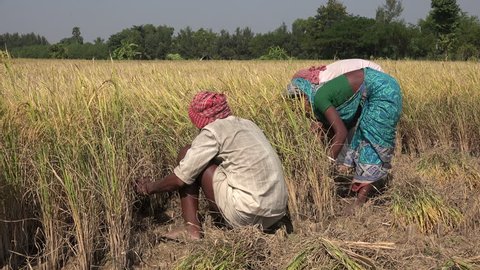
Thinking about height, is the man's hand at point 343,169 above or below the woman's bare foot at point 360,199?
above

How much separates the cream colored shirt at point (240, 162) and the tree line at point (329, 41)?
1370 centimetres

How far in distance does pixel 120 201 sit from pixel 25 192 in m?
0.47

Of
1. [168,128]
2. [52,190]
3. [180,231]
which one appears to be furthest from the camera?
[168,128]

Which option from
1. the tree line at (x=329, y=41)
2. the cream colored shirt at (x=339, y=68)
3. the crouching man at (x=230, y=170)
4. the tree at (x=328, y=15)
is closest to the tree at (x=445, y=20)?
the tree line at (x=329, y=41)

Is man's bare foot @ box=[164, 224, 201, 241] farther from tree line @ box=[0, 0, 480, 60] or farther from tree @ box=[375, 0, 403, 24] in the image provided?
tree @ box=[375, 0, 403, 24]

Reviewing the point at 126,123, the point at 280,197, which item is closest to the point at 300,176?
the point at 280,197

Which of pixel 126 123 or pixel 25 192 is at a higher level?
pixel 126 123

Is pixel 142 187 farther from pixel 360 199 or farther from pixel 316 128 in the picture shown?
pixel 360 199

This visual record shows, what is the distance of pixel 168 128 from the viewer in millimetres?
3344

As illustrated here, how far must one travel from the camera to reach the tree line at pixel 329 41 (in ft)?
125

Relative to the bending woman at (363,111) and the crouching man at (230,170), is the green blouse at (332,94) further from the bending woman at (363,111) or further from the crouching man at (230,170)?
the crouching man at (230,170)

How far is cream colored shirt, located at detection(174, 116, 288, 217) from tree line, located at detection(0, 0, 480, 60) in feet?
45.0

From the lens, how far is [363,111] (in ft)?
11.2

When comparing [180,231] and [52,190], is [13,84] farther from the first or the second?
[180,231]
